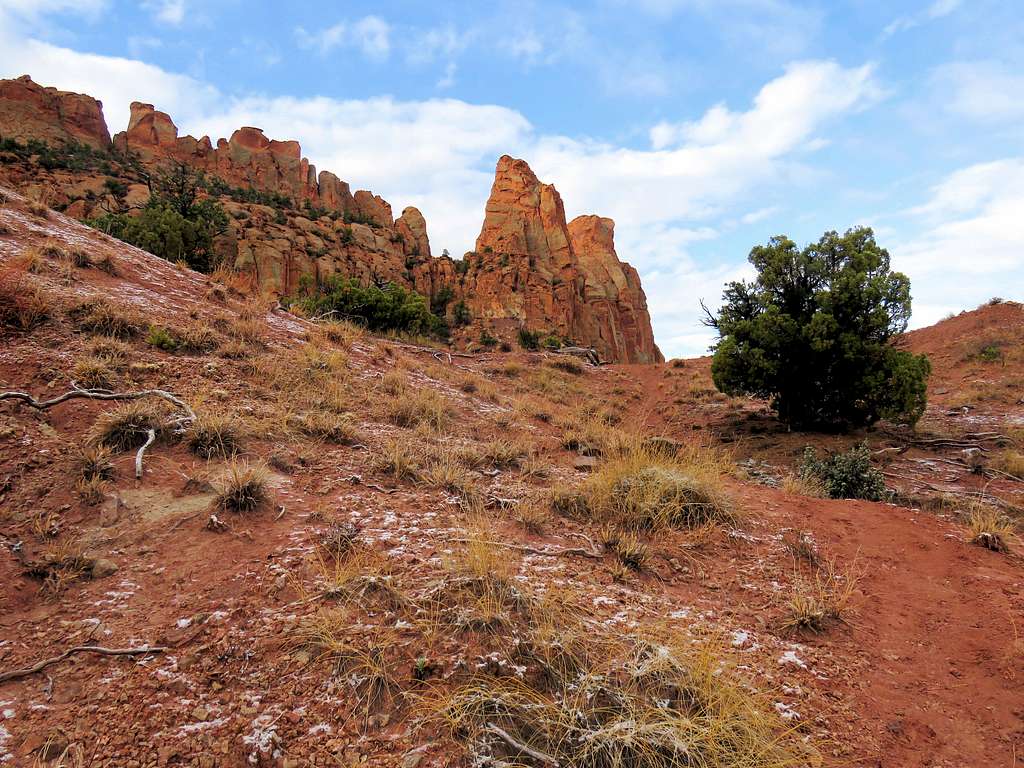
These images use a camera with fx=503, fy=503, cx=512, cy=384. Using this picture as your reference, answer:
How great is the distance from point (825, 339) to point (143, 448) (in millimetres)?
12926

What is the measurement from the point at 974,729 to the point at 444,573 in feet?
9.46

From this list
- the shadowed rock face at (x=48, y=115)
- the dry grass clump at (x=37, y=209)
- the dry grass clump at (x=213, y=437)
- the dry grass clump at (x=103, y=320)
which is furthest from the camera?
the shadowed rock face at (x=48, y=115)

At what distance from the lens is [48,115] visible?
44844mm

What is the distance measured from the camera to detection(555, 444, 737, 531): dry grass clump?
15.2 ft

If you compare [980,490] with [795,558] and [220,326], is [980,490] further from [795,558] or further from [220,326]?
[220,326]

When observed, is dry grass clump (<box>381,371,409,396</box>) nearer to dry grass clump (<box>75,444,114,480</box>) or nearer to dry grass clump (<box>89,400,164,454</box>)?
dry grass clump (<box>89,400,164,454</box>)

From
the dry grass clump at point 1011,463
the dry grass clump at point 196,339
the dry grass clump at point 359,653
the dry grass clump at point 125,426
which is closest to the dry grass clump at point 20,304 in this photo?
the dry grass clump at point 196,339

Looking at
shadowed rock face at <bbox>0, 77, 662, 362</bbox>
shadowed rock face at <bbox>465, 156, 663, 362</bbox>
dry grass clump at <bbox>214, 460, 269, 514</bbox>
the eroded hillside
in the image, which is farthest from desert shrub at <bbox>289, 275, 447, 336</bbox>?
shadowed rock face at <bbox>465, 156, 663, 362</bbox>

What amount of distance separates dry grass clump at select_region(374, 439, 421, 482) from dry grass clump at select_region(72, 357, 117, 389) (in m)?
2.81

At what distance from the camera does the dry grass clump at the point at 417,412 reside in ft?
22.6

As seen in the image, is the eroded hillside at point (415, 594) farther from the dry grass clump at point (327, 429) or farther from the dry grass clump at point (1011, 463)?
the dry grass clump at point (1011, 463)

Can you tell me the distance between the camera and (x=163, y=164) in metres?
47.6

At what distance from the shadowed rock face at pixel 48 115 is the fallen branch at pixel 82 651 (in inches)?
2234

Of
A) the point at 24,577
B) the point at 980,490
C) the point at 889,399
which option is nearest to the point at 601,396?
the point at 889,399
